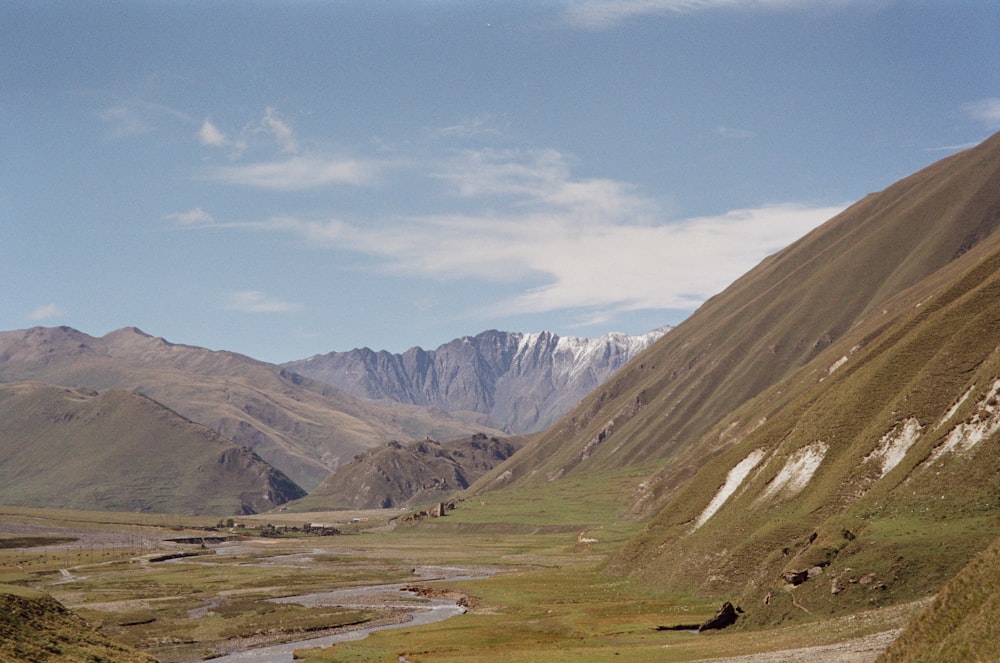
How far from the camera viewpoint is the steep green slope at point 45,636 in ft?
191

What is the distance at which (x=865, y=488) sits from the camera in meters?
102

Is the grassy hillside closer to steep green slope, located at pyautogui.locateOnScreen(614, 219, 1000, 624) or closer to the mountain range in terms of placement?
the mountain range

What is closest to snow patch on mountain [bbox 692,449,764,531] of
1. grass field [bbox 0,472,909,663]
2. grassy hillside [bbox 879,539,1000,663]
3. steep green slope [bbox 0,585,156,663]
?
grass field [bbox 0,472,909,663]

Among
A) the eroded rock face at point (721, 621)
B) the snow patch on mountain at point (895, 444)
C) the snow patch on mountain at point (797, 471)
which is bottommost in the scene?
the eroded rock face at point (721, 621)

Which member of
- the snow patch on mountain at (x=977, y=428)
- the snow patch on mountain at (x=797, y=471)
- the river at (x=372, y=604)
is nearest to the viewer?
the snow patch on mountain at (x=977, y=428)

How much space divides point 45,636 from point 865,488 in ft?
265

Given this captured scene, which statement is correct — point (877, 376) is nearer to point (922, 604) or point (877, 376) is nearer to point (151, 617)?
point (922, 604)

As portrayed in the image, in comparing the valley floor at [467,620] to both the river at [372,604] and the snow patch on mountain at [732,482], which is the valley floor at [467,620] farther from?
the snow patch on mountain at [732,482]

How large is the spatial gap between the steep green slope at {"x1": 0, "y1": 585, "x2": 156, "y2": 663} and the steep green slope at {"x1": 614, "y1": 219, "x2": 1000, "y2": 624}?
55.5 meters

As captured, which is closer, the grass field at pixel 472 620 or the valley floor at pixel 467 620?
the valley floor at pixel 467 620

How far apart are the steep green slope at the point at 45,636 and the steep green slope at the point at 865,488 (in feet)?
182

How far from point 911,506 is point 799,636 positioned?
841 inches

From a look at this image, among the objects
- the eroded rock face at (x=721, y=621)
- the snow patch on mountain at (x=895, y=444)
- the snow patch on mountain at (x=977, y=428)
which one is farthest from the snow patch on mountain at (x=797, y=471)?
the eroded rock face at (x=721, y=621)

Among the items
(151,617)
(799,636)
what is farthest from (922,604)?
(151,617)
